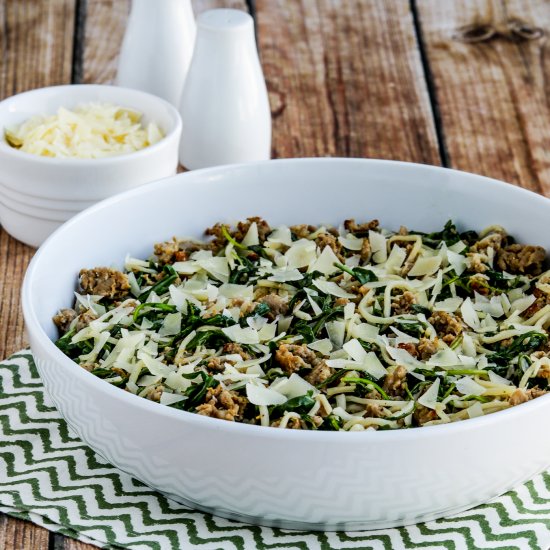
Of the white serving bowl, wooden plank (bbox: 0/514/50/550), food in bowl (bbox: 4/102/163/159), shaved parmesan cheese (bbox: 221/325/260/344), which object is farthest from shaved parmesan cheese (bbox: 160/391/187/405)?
food in bowl (bbox: 4/102/163/159)

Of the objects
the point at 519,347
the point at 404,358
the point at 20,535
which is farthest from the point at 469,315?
the point at 20,535

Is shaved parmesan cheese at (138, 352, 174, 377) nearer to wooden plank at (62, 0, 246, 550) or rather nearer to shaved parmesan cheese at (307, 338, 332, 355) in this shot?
shaved parmesan cheese at (307, 338, 332, 355)

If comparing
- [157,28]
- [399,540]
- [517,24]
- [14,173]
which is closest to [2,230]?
[14,173]

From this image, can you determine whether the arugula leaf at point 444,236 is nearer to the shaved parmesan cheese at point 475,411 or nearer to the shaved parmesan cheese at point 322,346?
the shaved parmesan cheese at point 322,346

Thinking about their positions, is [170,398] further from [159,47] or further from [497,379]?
[159,47]

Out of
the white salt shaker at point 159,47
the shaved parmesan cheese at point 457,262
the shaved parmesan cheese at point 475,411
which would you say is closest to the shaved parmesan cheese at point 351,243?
the shaved parmesan cheese at point 457,262
